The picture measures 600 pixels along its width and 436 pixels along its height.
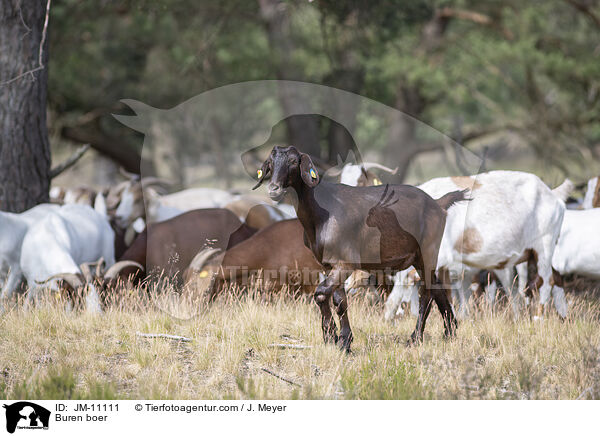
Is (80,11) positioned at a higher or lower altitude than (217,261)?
higher

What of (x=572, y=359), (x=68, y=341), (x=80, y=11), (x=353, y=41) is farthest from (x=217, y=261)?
(x=80, y=11)

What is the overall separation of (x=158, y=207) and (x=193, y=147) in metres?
5.96

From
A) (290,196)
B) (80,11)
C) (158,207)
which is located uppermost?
(80,11)

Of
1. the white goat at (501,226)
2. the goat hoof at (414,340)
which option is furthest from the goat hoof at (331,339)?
the white goat at (501,226)

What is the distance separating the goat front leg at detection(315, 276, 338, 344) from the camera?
505cm

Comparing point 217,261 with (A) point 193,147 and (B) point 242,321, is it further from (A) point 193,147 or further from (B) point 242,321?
(A) point 193,147

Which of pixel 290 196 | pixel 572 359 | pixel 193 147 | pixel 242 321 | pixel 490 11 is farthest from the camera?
pixel 490 11

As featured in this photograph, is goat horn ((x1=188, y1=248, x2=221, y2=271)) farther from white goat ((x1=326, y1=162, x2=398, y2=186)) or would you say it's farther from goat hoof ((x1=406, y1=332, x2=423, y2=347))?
goat hoof ((x1=406, y1=332, x2=423, y2=347))

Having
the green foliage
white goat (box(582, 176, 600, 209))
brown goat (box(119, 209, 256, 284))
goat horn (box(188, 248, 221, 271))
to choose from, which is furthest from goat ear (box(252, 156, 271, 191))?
the green foliage

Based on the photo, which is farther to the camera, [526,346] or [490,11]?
[490,11]

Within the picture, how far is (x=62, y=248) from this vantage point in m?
8.23

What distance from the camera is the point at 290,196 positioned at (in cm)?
501
